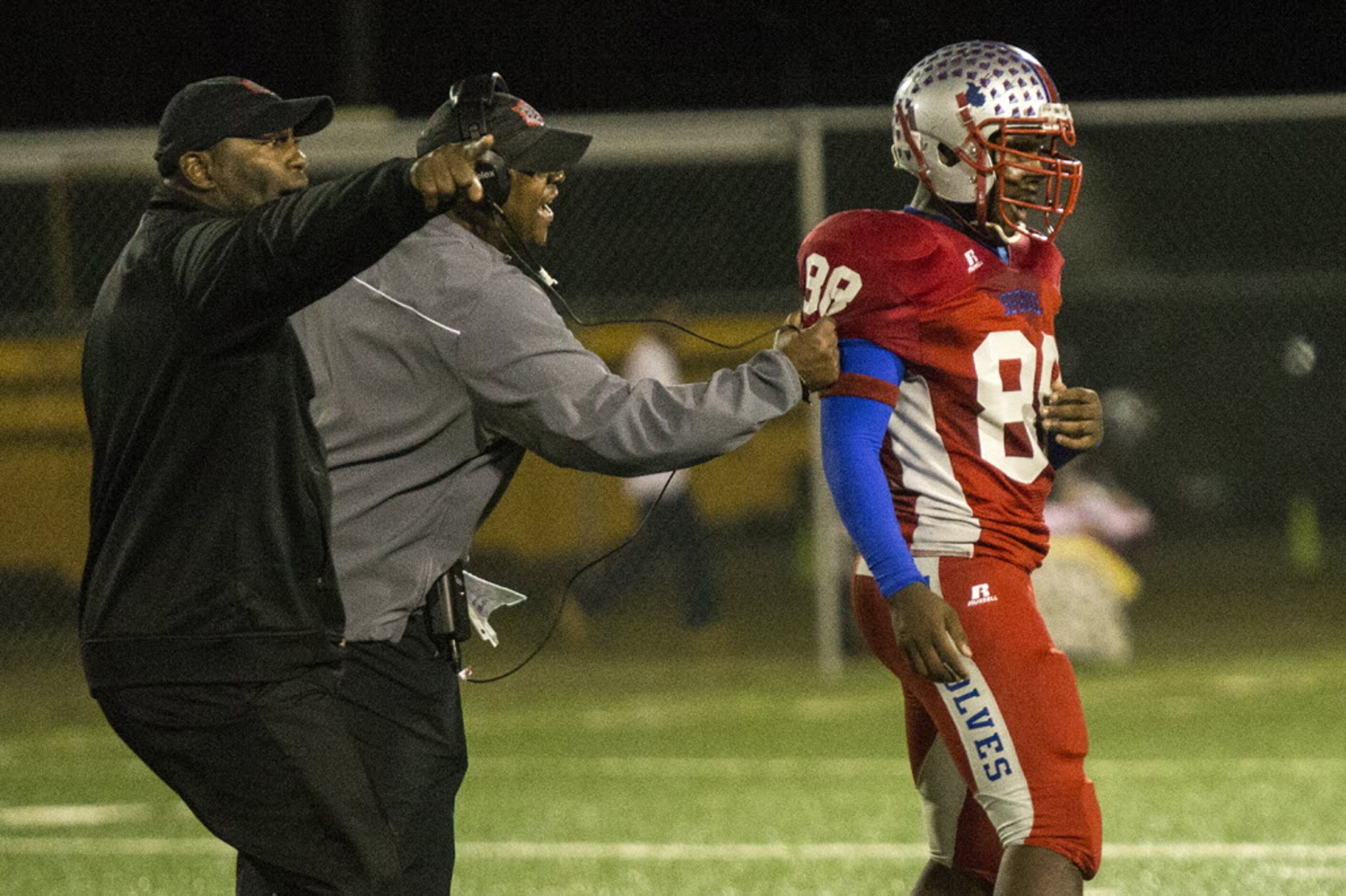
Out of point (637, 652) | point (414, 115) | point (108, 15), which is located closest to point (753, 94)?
point (414, 115)

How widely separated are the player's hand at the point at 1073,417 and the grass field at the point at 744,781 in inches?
92.8

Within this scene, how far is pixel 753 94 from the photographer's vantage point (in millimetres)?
34062

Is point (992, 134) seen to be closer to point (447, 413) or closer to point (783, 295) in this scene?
point (447, 413)

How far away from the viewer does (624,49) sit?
31.8 meters

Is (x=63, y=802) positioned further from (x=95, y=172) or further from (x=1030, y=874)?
(x=1030, y=874)

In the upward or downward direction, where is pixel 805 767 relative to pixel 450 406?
downward

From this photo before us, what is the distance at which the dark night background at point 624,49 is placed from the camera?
29.8 meters

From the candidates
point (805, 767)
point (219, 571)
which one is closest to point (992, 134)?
point (219, 571)

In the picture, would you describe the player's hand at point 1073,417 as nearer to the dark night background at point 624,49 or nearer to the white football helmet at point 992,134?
the white football helmet at point 992,134

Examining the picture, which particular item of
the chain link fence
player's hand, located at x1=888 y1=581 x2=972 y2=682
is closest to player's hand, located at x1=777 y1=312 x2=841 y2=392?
player's hand, located at x1=888 y1=581 x2=972 y2=682

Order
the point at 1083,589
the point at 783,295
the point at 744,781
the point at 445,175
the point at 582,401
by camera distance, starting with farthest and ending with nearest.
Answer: the point at 783,295
the point at 1083,589
the point at 744,781
the point at 582,401
the point at 445,175

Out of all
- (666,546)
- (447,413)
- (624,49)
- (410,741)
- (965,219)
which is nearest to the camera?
(447,413)

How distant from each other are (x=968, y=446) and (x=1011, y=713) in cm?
56

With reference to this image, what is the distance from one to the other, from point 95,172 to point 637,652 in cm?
439
